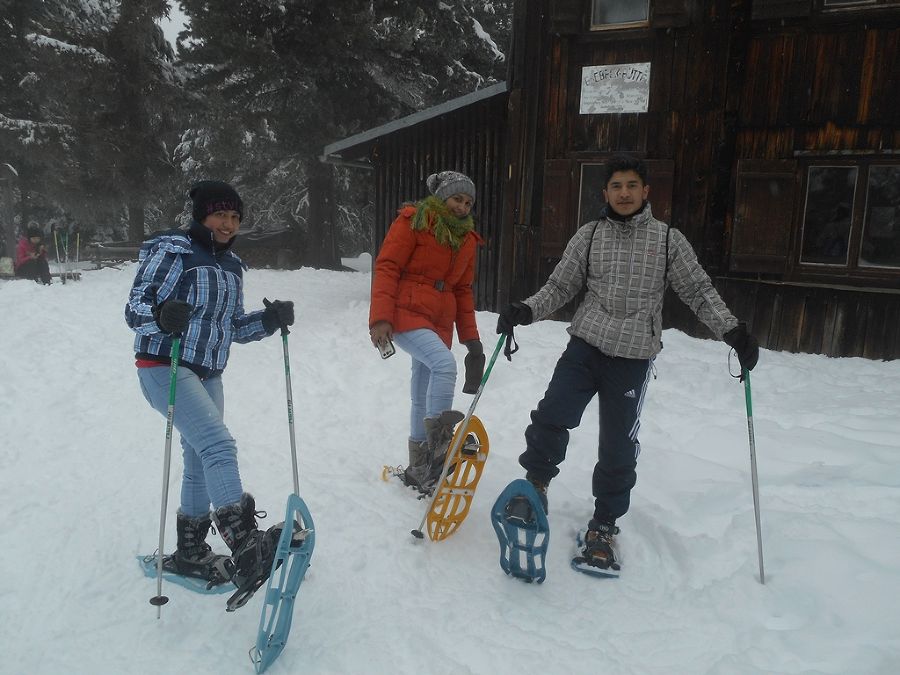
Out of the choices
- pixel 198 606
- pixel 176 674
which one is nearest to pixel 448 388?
pixel 198 606

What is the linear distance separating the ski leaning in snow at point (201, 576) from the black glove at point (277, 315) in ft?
3.72

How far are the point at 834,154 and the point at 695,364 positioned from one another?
10.1ft

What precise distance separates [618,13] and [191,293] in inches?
301

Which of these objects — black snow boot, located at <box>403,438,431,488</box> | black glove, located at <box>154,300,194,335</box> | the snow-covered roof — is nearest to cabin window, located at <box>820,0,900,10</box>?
the snow-covered roof

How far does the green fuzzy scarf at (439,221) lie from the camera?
3.76 m

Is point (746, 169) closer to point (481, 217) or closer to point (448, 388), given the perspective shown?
point (481, 217)

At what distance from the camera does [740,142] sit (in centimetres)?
788

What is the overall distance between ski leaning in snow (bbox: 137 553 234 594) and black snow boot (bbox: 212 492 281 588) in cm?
24

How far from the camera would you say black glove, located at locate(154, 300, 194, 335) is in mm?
2660

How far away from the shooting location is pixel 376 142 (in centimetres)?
1087

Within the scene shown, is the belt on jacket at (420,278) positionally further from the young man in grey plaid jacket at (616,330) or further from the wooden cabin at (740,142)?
the wooden cabin at (740,142)

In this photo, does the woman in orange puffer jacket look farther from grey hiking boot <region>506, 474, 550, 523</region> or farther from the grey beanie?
grey hiking boot <region>506, 474, 550, 523</region>

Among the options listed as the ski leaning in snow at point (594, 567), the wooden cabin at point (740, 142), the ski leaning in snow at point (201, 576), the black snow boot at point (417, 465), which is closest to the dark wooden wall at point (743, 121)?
the wooden cabin at point (740, 142)

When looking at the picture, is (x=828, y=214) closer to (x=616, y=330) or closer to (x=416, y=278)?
(x=616, y=330)
